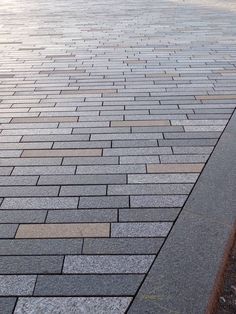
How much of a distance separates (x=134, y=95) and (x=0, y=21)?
23.2ft

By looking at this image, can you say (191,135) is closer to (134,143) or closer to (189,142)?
(189,142)

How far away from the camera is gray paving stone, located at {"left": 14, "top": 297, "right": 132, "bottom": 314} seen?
2062 millimetres

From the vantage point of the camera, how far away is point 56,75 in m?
6.04

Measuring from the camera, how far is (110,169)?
3.36m

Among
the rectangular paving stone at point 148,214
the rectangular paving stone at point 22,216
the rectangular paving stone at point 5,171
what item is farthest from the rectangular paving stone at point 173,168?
the rectangular paving stone at point 5,171

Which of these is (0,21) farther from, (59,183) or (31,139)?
(59,183)

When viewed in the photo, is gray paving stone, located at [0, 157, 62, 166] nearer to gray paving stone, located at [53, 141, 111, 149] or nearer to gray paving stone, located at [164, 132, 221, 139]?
gray paving stone, located at [53, 141, 111, 149]

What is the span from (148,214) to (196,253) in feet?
1.52

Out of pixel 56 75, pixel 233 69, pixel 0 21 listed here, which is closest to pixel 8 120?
pixel 56 75

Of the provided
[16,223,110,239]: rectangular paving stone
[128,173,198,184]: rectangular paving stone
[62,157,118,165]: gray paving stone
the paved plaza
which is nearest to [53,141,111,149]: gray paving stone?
the paved plaza

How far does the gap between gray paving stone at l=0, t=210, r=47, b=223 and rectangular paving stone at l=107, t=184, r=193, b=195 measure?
0.48 metres

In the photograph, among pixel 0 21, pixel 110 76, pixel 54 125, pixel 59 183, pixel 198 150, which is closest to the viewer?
pixel 59 183

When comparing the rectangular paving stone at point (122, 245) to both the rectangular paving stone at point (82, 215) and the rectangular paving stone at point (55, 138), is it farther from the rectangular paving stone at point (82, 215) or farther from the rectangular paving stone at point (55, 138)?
the rectangular paving stone at point (55, 138)

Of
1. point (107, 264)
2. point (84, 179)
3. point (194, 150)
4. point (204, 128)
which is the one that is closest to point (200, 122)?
point (204, 128)
